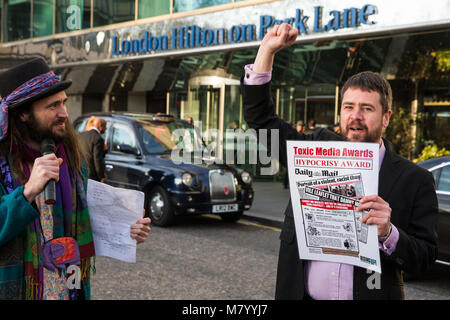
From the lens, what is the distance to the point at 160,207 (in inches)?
345

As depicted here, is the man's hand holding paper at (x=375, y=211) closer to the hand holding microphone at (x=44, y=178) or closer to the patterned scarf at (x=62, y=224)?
the hand holding microphone at (x=44, y=178)

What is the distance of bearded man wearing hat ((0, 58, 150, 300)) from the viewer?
1.94 metres

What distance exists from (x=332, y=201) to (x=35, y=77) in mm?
1372

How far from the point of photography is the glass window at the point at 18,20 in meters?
23.5

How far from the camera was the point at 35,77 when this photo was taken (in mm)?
2170

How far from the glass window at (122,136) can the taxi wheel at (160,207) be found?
1.01 metres

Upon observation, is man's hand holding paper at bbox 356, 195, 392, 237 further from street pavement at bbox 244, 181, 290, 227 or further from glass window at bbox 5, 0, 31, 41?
glass window at bbox 5, 0, 31, 41

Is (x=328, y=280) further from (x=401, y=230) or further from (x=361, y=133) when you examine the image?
(x=361, y=133)

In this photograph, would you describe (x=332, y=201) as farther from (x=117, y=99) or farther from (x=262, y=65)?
(x=117, y=99)

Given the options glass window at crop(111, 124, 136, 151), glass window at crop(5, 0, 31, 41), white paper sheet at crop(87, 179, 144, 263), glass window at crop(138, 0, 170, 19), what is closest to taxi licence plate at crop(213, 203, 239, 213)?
glass window at crop(111, 124, 136, 151)

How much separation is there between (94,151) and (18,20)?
61.7ft

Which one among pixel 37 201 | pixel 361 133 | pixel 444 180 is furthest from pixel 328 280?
pixel 444 180

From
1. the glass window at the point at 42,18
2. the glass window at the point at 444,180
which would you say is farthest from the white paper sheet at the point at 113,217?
the glass window at the point at 42,18

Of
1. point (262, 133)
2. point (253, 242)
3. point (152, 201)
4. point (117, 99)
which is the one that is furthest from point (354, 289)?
point (117, 99)
